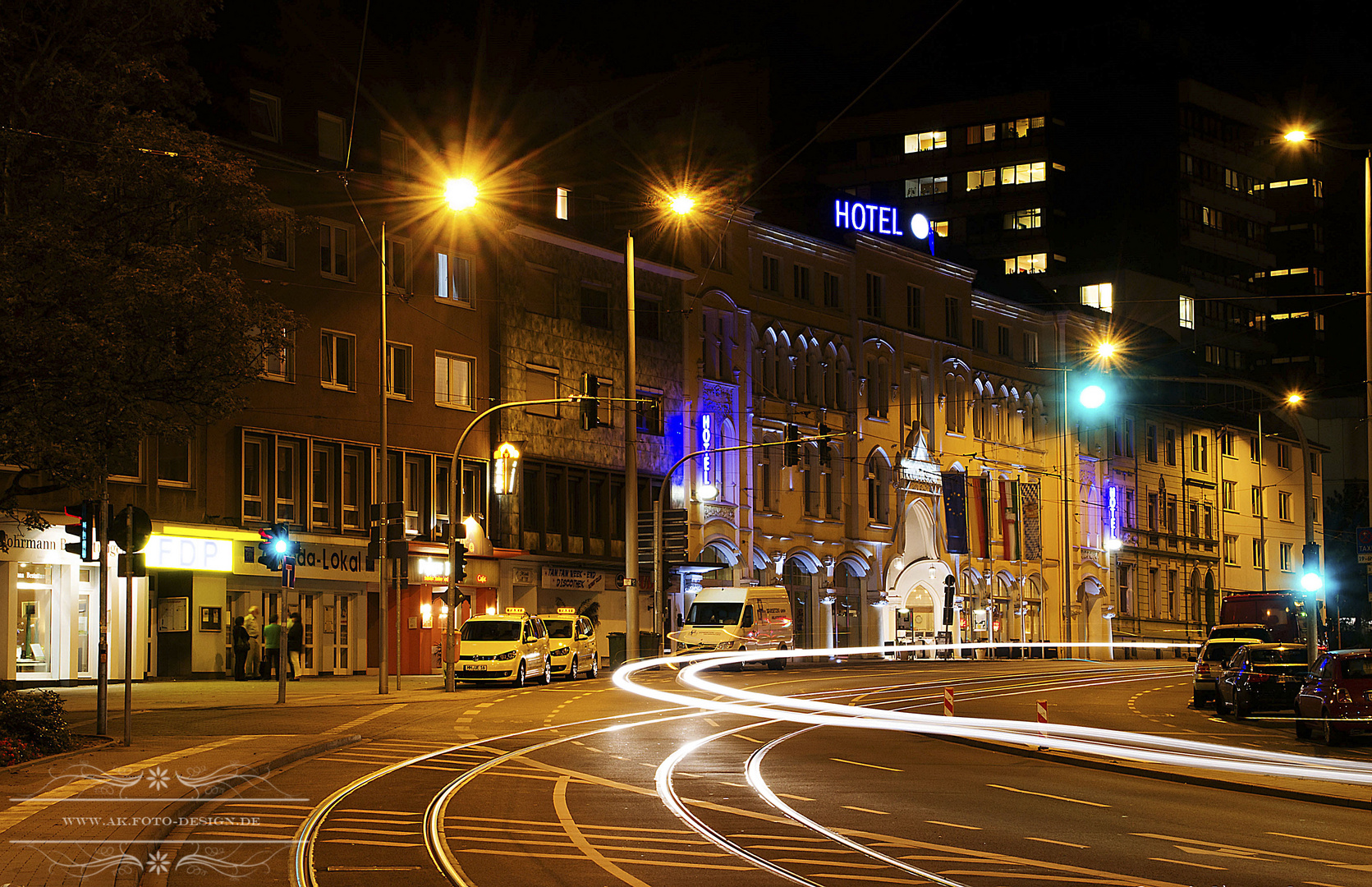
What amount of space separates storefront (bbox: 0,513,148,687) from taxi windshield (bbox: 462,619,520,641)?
8577 mm

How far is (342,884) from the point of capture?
37.3 feet

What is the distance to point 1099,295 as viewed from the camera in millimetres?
96812

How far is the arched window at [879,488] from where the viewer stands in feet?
240

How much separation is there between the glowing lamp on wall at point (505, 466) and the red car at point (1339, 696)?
31.3 metres

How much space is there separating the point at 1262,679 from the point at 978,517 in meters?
48.4

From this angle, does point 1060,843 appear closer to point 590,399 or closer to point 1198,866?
point 1198,866

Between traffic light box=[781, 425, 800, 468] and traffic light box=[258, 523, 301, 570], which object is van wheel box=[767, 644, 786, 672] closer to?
traffic light box=[781, 425, 800, 468]

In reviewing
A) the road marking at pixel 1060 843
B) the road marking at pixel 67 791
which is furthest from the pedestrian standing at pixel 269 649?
the road marking at pixel 1060 843

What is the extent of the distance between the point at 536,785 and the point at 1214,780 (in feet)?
26.5

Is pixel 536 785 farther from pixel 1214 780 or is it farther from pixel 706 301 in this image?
pixel 706 301

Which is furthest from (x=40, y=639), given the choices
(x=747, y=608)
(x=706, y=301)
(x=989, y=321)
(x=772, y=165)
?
(x=989, y=321)

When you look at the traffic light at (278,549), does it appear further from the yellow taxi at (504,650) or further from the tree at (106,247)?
the tree at (106,247)

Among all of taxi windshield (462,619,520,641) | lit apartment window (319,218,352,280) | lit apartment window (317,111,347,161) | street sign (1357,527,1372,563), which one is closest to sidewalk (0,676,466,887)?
taxi windshield (462,619,520,641)

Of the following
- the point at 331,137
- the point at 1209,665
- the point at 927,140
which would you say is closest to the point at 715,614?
the point at 331,137
